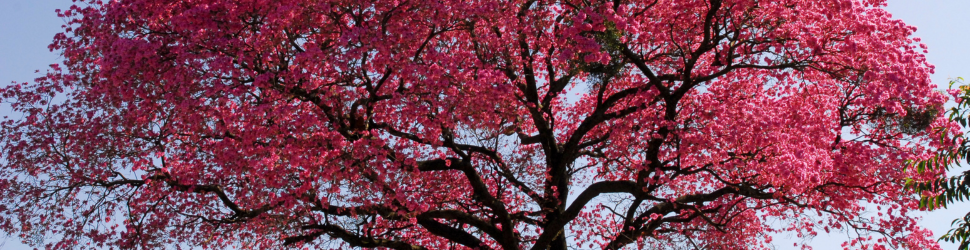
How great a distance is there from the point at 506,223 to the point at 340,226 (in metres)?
3.12

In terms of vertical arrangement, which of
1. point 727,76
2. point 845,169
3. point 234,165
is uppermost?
point 727,76

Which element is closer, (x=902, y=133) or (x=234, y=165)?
(x=234, y=165)

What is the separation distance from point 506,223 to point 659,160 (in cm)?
310

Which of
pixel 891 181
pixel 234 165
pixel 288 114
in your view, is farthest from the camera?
pixel 891 181

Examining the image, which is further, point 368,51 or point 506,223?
point 506,223

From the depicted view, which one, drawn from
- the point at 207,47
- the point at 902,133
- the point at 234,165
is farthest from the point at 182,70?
the point at 902,133

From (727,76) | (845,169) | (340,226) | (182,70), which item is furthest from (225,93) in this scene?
(845,169)

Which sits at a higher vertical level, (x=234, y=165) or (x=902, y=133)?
(x=902, y=133)

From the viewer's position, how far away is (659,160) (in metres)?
13.2

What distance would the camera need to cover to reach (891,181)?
40.5 feet

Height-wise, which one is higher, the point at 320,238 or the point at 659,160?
the point at 659,160

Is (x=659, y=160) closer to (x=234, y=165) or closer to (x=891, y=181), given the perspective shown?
(x=891, y=181)

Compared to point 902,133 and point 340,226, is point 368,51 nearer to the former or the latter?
point 340,226

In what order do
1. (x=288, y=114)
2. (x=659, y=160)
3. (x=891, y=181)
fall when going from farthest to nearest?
(x=659, y=160), (x=891, y=181), (x=288, y=114)
